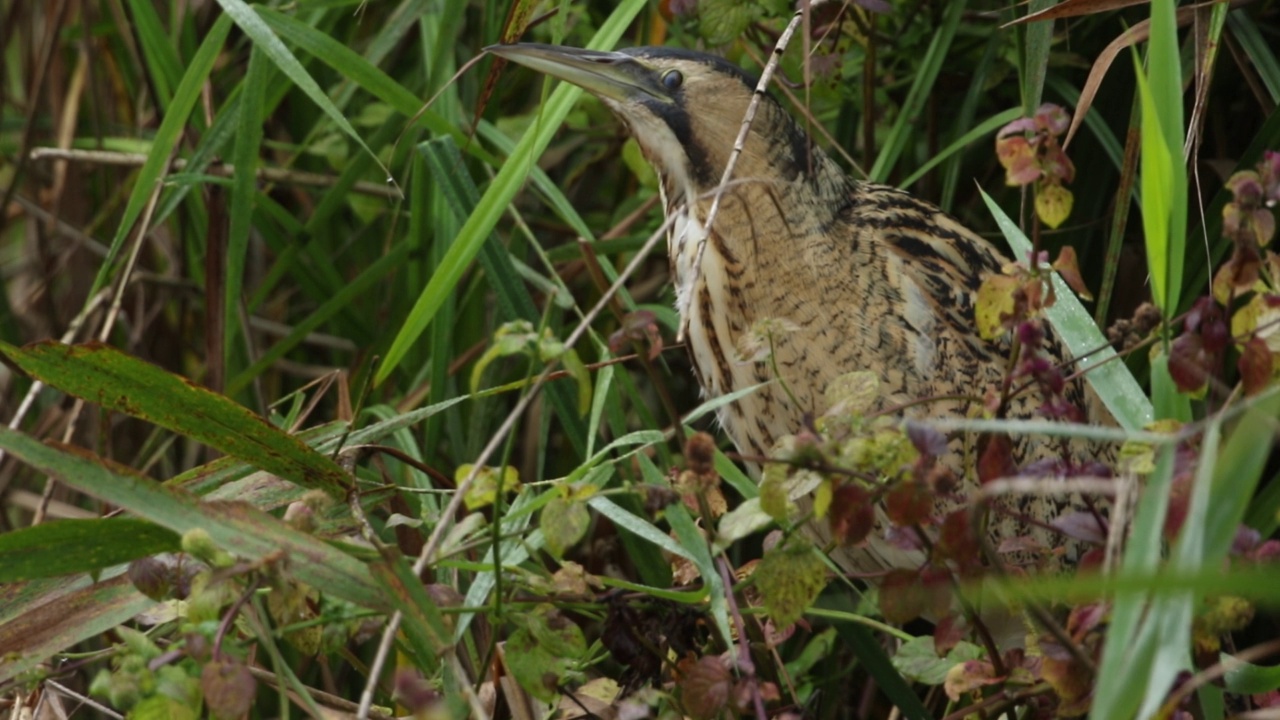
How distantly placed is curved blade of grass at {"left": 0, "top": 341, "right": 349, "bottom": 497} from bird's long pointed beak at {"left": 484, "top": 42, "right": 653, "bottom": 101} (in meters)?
0.40

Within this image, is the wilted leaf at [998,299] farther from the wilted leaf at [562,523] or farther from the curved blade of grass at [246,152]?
the curved blade of grass at [246,152]

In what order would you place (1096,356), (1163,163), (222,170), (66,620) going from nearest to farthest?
(1163,163) < (66,620) < (1096,356) < (222,170)

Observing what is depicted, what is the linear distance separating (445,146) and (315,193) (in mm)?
655

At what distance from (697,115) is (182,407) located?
65cm

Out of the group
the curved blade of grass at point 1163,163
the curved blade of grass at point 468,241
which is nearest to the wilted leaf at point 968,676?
the curved blade of grass at point 1163,163

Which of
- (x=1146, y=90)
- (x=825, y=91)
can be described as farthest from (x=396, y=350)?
(x=1146, y=90)

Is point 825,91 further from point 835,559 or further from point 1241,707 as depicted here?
point 1241,707

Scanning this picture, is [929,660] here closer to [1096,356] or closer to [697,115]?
[1096,356]

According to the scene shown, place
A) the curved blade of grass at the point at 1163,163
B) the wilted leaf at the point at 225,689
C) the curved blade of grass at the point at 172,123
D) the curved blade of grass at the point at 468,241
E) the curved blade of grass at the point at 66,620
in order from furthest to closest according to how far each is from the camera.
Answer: the curved blade of grass at the point at 172,123 → the curved blade of grass at the point at 468,241 → the curved blade of grass at the point at 66,620 → the curved blade of grass at the point at 1163,163 → the wilted leaf at the point at 225,689

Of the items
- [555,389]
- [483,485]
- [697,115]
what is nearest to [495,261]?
[555,389]

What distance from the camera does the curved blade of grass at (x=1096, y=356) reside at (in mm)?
1099

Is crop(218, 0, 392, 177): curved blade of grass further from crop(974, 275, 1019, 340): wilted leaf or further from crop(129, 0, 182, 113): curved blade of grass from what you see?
crop(974, 275, 1019, 340): wilted leaf

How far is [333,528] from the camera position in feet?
3.84

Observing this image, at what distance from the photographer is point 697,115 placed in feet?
5.21
